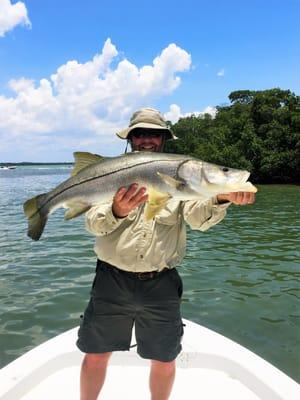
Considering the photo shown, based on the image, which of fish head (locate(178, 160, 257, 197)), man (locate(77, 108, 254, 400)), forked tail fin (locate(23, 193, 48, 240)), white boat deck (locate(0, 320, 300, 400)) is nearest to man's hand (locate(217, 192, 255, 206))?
fish head (locate(178, 160, 257, 197))

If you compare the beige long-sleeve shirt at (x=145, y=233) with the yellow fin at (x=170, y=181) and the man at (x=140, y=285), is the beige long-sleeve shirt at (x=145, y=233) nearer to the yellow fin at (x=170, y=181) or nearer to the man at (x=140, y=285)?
the man at (x=140, y=285)

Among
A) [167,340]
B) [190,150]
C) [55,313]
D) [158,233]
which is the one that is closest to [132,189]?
[158,233]

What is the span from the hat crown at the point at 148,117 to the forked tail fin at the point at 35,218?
91 centimetres

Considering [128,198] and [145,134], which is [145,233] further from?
[145,134]

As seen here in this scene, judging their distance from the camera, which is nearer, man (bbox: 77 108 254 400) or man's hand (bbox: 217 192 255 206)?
man's hand (bbox: 217 192 255 206)

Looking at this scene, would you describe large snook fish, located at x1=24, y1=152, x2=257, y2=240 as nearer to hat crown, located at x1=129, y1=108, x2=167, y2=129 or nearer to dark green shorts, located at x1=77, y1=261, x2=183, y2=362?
hat crown, located at x1=129, y1=108, x2=167, y2=129

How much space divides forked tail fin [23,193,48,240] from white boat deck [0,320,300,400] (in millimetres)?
1392

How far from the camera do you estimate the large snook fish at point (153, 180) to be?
9.57 ft

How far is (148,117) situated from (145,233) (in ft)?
2.93

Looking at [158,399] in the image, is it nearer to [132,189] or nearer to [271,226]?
[132,189]

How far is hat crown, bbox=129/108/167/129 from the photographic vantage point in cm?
344

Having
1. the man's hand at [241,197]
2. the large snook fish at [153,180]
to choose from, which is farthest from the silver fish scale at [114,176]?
the man's hand at [241,197]

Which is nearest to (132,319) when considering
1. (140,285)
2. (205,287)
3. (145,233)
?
(140,285)

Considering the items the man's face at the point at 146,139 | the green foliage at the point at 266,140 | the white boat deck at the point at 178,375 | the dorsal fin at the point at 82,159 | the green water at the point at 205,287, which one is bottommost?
the green water at the point at 205,287
